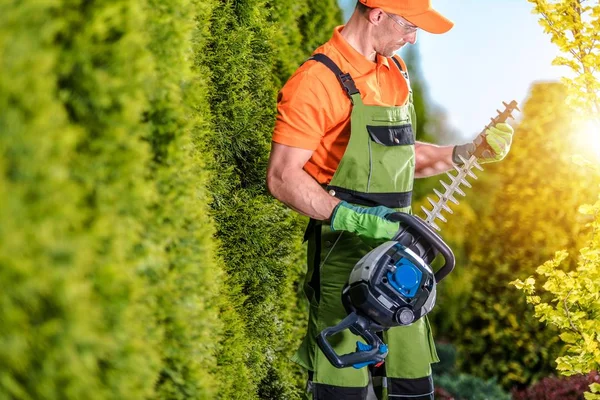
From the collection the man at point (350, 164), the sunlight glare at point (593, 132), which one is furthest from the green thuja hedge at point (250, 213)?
the sunlight glare at point (593, 132)

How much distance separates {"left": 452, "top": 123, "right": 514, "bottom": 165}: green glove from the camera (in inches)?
128

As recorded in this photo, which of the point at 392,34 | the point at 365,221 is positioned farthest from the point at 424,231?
the point at 392,34

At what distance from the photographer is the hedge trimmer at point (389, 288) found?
265cm

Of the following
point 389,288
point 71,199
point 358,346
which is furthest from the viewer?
point 358,346

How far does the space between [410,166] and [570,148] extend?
9.31 ft

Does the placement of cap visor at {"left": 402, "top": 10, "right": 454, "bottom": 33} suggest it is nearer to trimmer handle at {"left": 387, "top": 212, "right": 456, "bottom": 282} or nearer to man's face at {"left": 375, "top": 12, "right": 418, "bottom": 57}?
man's face at {"left": 375, "top": 12, "right": 418, "bottom": 57}

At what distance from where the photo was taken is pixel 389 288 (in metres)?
2.65

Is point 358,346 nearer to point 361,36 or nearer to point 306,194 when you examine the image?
point 306,194

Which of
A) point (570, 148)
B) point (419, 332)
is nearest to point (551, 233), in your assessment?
point (570, 148)

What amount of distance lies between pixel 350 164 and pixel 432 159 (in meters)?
0.76

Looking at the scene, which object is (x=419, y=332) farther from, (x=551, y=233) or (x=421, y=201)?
(x=421, y=201)

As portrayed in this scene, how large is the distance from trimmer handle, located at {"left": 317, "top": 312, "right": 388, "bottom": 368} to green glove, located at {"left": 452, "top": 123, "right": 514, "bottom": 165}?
1.05 m

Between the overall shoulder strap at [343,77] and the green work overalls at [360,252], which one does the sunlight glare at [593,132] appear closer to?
the green work overalls at [360,252]

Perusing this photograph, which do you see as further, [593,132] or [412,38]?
[593,132]
